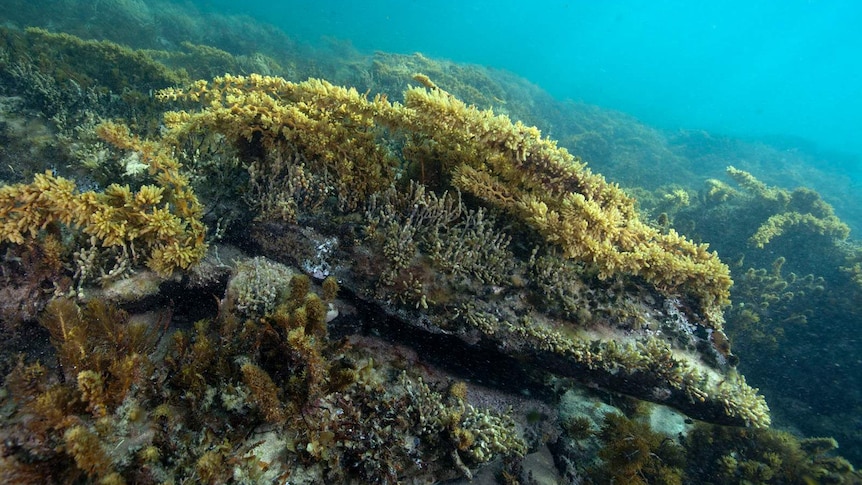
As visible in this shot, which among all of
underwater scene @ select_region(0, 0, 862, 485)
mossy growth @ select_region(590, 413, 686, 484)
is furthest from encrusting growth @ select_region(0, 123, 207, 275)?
mossy growth @ select_region(590, 413, 686, 484)

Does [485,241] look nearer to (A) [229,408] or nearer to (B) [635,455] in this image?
(A) [229,408]

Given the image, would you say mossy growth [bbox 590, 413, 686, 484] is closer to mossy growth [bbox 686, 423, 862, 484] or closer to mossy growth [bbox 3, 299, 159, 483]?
mossy growth [bbox 686, 423, 862, 484]

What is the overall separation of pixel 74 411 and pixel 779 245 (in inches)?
687

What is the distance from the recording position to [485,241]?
5.07 metres

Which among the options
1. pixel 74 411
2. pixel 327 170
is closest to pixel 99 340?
pixel 74 411

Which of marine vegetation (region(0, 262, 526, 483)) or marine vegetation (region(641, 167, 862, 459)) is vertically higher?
marine vegetation (region(641, 167, 862, 459))

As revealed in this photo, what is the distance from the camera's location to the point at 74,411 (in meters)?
3.35

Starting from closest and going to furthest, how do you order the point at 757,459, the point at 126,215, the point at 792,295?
1. the point at 126,215
2. the point at 757,459
3. the point at 792,295

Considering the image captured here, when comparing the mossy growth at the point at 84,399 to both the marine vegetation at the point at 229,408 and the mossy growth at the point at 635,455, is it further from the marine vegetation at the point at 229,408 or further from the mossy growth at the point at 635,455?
the mossy growth at the point at 635,455

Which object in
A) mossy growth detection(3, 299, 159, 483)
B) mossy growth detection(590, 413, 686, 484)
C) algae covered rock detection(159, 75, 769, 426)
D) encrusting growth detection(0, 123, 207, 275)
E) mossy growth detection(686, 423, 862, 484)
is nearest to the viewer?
mossy growth detection(3, 299, 159, 483)

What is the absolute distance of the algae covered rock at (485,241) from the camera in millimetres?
4758

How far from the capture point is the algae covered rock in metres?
4.76

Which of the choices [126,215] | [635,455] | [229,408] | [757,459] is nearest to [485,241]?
[229,408]

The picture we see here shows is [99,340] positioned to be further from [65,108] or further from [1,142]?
[65,108]
